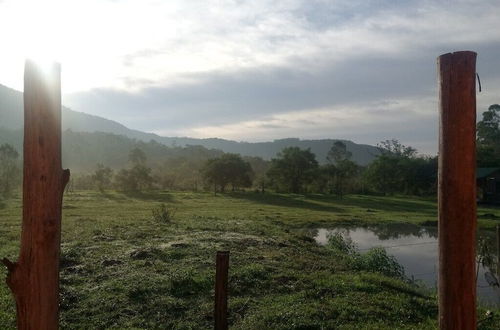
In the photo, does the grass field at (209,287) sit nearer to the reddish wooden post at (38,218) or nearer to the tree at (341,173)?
the reddish wooden post at (38,218)

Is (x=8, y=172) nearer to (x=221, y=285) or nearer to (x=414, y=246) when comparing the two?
(x=414, y=246)

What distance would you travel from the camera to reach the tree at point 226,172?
53.8 metres

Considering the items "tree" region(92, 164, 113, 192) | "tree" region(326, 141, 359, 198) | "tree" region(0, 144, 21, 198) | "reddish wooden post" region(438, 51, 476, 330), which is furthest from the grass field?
"tree" region(326, 141, 359, 198)

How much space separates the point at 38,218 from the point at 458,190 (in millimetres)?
3239

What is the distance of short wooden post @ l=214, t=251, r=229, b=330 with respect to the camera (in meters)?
4.80

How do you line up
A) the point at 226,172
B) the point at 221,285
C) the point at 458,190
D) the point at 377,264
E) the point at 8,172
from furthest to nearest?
the point at 226,172, the point at 8,172, the point at 377,264, the point at 221,285, the point at 458,190

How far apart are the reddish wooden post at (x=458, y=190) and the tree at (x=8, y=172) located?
3983 centimetres

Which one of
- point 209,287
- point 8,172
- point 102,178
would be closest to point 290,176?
point 102,178

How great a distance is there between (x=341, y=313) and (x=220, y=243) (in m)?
6.65

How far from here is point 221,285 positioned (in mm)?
4820

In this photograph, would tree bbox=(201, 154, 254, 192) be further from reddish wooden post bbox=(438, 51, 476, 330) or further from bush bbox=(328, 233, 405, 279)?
reddish wooden post bbox=(438, 51, 476, 330)

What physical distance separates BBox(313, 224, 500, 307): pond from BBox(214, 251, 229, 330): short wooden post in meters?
9.07

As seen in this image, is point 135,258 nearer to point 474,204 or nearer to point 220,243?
point 220,243

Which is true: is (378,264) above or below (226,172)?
below
